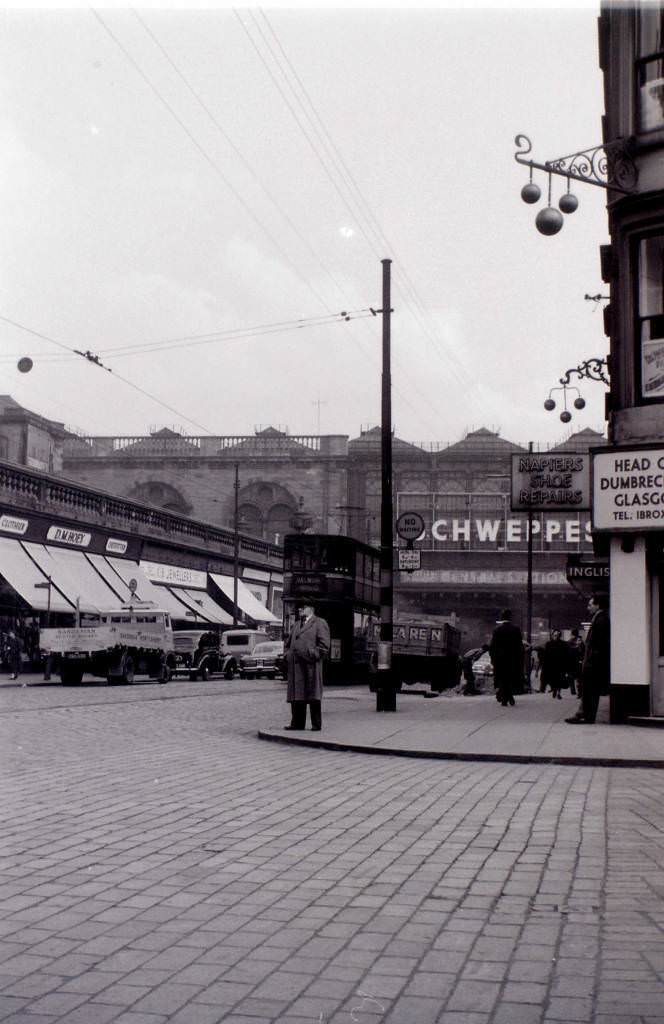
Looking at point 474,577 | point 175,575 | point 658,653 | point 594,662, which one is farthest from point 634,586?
point 474,577

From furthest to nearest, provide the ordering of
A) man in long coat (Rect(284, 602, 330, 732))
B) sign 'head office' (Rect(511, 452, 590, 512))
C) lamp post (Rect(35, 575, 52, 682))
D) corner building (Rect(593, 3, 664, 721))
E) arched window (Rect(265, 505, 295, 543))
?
arched window (Rect(265, 505, 295, 543))
lamp post (Rect(35, 575, 52, 682))
sign 'head office' (Rect(511, 452, 590, 512))
corner building (Rect(593, 3, 664, 721))
man in long coat (Rect(284, 602, 330, 732))

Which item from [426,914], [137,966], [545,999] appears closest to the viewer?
[545,999]

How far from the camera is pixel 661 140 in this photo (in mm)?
17031

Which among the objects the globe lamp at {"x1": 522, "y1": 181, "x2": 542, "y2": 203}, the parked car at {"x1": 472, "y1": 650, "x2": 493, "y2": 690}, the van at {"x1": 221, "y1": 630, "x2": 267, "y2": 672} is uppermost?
the globe lamp at {"x1": 522, "y1": 181, "x2": 542, "y2": 203}

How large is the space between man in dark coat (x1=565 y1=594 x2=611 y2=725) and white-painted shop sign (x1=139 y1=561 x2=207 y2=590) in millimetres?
33218

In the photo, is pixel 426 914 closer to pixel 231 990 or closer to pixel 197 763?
pixel 231 990

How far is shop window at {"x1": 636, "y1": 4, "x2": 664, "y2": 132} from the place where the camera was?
56.6 ft

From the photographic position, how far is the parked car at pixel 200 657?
42.2m

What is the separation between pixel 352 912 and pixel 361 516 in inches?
2749

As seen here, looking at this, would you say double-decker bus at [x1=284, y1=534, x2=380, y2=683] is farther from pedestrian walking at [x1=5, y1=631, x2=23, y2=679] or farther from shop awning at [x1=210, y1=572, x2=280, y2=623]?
shop awning at [x1=210, y1=572, x2=280, y2=623]

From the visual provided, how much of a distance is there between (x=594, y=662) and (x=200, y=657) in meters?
26.9

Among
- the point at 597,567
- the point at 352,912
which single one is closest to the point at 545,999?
the point at 352,912

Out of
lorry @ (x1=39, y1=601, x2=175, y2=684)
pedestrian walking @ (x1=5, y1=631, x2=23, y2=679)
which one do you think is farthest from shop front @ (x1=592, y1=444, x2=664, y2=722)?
pedestrian walking @ (x1=5, y1=631, x2=23, y2=679)

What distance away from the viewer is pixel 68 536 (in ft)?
139
